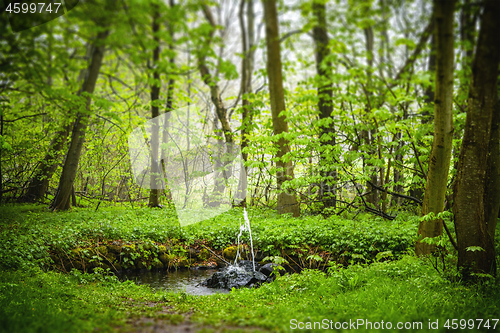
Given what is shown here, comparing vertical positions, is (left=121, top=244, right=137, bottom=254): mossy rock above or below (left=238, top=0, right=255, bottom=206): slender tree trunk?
below

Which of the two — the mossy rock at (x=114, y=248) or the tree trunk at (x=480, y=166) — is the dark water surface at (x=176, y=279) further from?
the tree trunk at (x=480, y=166)

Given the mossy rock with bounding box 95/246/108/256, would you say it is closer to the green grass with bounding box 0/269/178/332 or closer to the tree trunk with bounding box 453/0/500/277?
the green grass with bounding box 0/269/178/332

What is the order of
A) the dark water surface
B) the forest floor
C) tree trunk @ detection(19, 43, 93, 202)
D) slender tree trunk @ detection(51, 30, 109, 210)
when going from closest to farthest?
1. the forest floor
2. the dark water surface
3. slender tree trunk @ detection(51, 30, 109, 210)
4. tree trunk @ detection(19, 43, 93, 202)

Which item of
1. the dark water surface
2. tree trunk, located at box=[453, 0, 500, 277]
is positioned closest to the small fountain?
the dark water surface

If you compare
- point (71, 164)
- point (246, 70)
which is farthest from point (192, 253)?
point (246, 70)

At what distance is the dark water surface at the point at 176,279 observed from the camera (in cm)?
528

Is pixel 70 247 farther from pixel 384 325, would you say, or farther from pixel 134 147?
pixel 384 325

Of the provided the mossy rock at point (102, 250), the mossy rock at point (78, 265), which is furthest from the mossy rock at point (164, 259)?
the mossy rock at point (78, 265)

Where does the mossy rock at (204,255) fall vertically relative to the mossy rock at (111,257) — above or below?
below

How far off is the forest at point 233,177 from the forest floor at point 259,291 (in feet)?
0.12

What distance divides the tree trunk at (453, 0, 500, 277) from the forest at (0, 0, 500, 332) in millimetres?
17

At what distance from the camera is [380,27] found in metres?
7.35

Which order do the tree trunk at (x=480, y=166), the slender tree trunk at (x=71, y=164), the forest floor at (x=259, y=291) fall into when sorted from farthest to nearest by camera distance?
the slender tree trunk at (x=71, y=164) → the tree trunk at (x=480, y=166) → the forest floor at (x=259, y=291)

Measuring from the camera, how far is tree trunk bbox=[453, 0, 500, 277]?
122 inches
